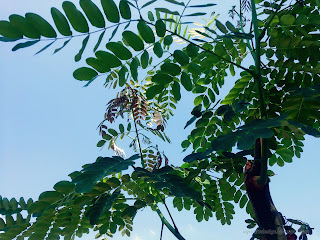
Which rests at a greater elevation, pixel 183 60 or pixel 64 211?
pixel 183 60

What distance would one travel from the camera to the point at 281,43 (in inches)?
48.1

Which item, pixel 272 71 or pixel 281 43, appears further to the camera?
pixel 272 71

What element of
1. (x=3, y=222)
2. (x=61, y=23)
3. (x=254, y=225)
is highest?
(x=61, y=23)

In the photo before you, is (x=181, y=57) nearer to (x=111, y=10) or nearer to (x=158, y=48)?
(x=158, y=48)

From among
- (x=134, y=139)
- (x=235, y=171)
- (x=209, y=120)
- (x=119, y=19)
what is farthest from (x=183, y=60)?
(x=134, y=139)

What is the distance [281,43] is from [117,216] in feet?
2.90

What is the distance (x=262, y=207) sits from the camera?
1.16 m

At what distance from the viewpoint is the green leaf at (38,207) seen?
Result: 1170mm

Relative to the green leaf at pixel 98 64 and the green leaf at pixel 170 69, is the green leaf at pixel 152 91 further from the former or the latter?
the green leaf at pixel 98 64

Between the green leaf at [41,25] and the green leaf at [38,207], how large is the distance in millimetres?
555

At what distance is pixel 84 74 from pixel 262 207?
718 millimetres

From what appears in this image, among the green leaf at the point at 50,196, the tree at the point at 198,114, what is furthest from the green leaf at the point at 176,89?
the green leaf at the point at 50,196

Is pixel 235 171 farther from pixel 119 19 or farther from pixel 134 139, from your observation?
pixel 119 19

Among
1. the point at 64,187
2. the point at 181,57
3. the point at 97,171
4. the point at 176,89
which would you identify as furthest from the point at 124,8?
the point at 64,187
